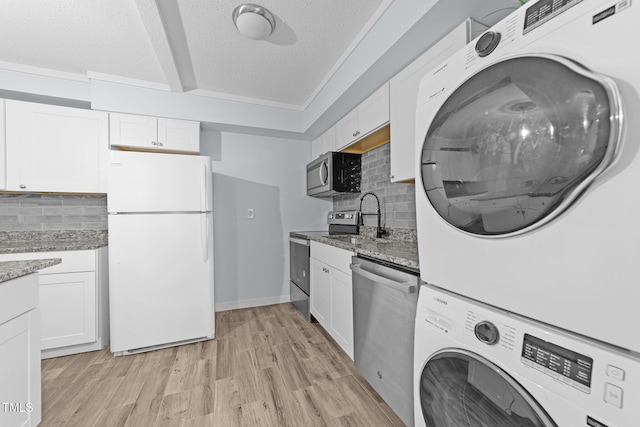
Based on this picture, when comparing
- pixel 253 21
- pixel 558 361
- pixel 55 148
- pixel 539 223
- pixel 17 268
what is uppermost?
pixel 253 21

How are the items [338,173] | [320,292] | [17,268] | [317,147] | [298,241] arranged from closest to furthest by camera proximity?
1. [17,268]
2. [320,292]
3. [338,173]
4. [298,241]
5. [317,147]

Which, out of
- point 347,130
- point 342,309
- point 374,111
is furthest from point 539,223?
point 347,130

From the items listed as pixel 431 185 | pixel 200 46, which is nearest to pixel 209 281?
pixel 200 46

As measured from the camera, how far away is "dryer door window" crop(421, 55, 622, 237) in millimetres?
547

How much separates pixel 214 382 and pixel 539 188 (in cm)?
207

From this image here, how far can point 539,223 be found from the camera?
2.11 ft

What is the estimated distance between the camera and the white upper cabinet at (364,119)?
6.69 ft

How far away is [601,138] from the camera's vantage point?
53cm

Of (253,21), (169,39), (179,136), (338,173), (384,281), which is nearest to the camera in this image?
(384,281)

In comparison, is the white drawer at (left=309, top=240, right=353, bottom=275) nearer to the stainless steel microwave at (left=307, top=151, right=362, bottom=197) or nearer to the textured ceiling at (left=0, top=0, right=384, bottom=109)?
the stainless steel microwave at (left=307, top=151, right=362, bottom=197)

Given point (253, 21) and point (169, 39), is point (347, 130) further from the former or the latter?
point (169, 39)

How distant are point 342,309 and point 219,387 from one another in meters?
0.96

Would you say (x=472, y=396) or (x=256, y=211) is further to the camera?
(x=256, y=211)

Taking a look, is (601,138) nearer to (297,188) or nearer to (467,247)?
(467,247)
